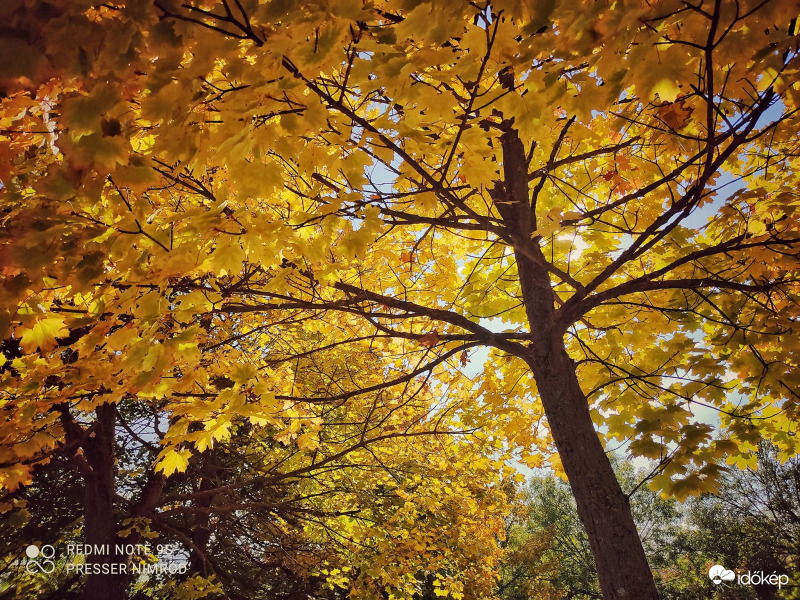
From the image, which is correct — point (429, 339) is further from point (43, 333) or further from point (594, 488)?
point (43, 333)

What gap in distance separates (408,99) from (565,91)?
591 millimetres

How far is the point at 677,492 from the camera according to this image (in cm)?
314

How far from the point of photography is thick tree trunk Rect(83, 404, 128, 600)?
539 cm

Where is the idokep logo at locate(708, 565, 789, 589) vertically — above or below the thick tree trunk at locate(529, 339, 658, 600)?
below

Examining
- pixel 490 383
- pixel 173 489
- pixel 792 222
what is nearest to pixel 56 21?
pixel 792 222

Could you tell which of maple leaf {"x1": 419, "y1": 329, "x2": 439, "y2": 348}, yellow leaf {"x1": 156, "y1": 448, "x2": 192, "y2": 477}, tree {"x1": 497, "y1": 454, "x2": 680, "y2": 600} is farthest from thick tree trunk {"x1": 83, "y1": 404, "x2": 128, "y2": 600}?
tree {"x1": 497, "y1": 454, "x2": 680, "y2": 600}

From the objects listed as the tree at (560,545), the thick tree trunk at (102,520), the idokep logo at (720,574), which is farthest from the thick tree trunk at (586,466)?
the tree at (560,545)

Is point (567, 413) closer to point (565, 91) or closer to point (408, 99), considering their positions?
point (565, 91)

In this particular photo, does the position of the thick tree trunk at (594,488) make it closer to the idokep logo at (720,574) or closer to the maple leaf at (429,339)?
the maple leaf at (429,339)

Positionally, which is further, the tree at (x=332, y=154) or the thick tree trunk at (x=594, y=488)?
the thick tree trunk at (x=594, y=488)

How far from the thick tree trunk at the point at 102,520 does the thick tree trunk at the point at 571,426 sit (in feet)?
18.0

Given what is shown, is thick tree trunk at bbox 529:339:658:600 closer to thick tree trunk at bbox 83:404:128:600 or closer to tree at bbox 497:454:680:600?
thick tree trunk at bbox 83:404:128:600

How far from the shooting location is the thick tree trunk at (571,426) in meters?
2.30

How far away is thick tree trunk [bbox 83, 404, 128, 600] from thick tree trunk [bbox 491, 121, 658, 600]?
549cm
